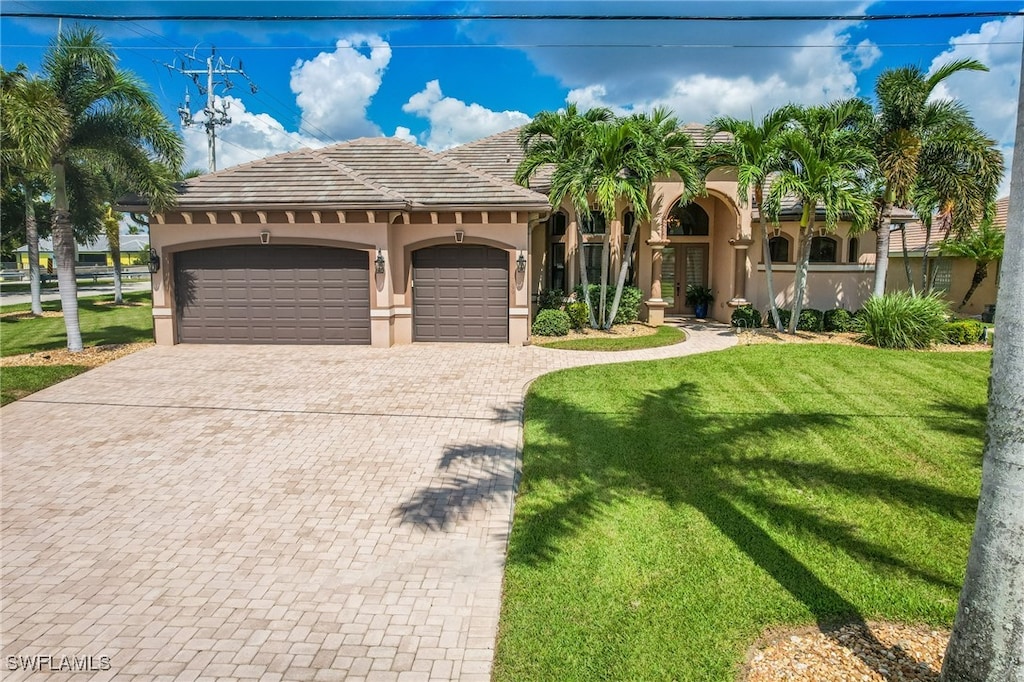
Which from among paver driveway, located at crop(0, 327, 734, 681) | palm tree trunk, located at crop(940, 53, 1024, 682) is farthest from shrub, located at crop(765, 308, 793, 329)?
palm tree trunk, located at crop(940, 53, 1024, 682)

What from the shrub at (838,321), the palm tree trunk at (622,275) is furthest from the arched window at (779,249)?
the palm tree trunk at (622,275)

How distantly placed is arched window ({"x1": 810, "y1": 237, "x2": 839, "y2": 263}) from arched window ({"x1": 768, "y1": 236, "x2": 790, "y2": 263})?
97cm

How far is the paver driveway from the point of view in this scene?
438 cm

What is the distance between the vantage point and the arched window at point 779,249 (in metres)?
20.5

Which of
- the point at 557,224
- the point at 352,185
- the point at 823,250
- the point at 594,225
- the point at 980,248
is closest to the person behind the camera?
the point at 352,185

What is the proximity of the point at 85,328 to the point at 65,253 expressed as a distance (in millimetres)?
6769

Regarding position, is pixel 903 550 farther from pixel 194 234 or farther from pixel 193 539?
pixel 194 234

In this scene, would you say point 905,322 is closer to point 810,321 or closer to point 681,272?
point 810,321

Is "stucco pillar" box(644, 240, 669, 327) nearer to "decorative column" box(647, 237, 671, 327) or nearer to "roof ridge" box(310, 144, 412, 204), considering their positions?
"decorative column" box(647, 237, 671, 327)

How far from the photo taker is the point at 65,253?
1391 centimetres

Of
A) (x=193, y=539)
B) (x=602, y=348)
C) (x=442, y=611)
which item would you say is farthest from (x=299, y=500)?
(x=602, y=348)

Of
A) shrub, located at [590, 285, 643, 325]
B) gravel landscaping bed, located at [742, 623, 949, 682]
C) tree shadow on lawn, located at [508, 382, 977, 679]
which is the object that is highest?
shrub, located at [590, 285, 643, 325]

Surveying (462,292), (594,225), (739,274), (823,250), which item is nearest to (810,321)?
(739,274)

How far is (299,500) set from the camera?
6832 mm
